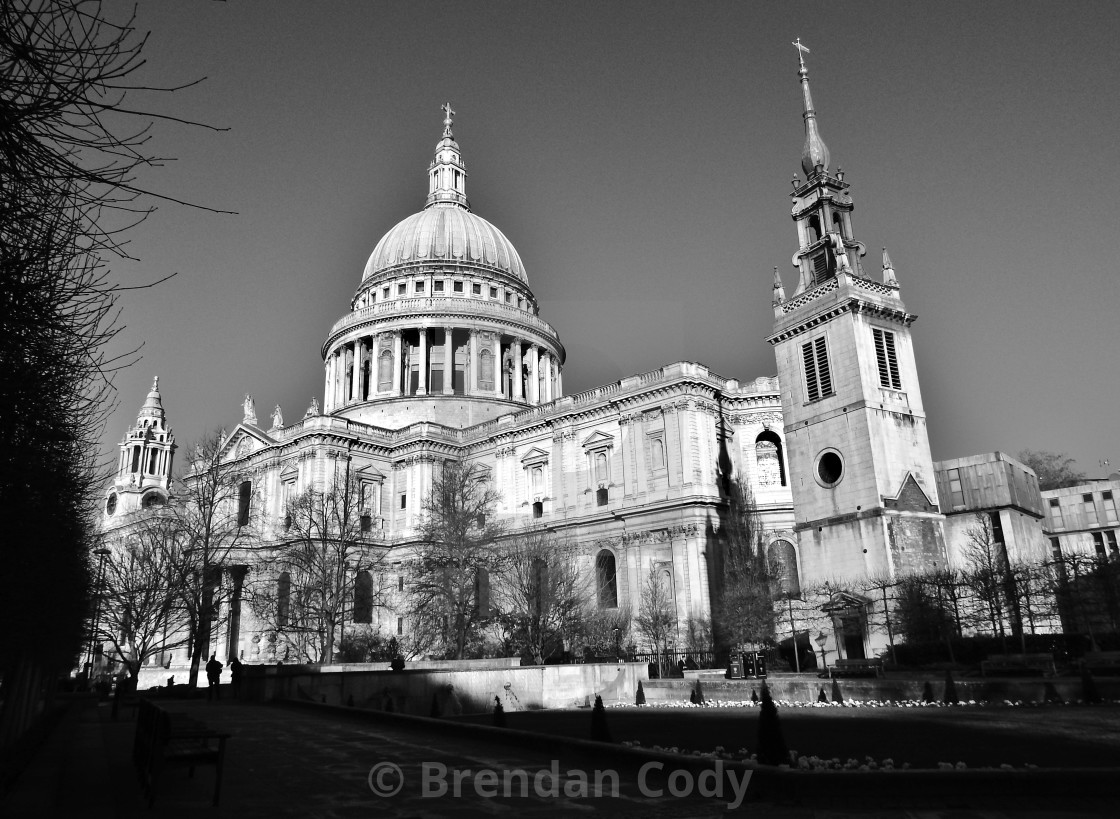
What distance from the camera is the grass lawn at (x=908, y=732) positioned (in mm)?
12836

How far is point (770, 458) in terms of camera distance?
5475cm

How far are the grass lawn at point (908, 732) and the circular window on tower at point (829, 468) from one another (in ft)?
57.3

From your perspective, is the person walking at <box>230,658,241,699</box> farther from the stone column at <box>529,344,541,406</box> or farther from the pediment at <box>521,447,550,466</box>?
the stone column at <box>529,344,541,406</box>

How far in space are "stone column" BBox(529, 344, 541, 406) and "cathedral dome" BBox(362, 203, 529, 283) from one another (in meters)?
9.68

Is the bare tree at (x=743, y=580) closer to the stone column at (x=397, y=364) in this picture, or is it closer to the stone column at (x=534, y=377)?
the stone column at (x=534, y=377)

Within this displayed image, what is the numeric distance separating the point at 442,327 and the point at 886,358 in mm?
41558

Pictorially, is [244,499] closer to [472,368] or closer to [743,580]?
[472,368]

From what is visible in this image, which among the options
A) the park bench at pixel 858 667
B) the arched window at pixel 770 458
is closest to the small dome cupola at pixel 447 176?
the arched window at pixel 770 458

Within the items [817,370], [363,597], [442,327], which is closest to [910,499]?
[817,370]

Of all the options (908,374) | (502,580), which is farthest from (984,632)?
(502,580)

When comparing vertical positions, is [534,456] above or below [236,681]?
above

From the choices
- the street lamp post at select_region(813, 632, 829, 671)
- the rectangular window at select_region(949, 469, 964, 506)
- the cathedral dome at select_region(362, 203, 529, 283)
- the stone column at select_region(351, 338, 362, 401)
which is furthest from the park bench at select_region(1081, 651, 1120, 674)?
the cathedral dome at select_region(362, 203, 529, 283)

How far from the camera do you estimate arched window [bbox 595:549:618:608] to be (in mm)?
50094

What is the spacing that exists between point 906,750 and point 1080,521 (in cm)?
6795
